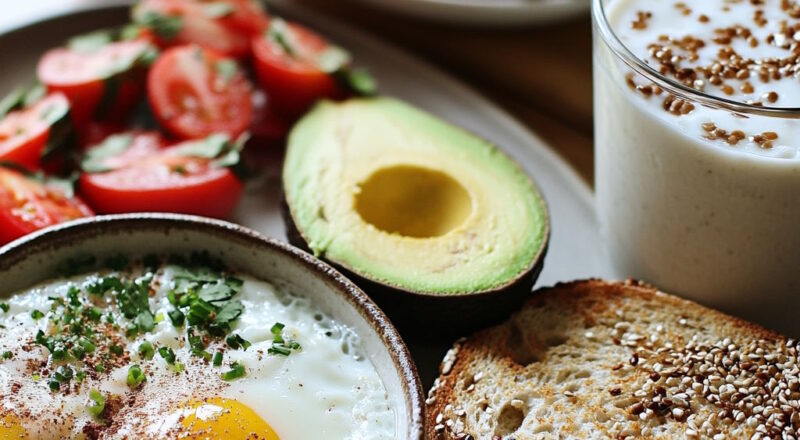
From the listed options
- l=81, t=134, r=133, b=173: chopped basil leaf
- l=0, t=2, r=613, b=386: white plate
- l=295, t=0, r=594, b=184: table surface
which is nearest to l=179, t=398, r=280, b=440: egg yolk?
l=0, t=2, r=613, b=386: white plate

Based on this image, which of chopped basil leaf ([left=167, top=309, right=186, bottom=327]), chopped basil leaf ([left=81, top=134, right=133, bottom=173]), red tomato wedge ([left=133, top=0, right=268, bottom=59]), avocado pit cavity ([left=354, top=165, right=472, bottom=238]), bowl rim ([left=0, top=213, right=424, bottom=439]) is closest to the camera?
bowl rim ([left=0, top=213, right=424, bottom=439])

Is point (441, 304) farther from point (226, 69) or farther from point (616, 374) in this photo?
point (226, 69)

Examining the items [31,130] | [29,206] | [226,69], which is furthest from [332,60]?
[29,206]

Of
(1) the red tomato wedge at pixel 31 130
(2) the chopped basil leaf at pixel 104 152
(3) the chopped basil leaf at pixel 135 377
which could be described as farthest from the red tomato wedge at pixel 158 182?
(3) the chopped basil leaf at pixel 135 377

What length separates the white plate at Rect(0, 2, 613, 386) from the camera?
2.54 meters

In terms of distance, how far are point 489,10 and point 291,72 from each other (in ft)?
2.30

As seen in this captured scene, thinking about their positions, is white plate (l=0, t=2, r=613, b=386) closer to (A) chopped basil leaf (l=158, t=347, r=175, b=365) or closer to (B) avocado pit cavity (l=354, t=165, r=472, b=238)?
(B) avocado pit cavity (l=354, t=165, r=472, b=238)

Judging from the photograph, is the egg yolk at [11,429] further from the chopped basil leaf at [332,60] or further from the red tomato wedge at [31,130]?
the chopped basil leaf at [332,60]

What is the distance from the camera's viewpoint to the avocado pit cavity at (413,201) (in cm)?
233

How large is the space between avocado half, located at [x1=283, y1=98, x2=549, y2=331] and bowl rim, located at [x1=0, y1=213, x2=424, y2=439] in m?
0.09

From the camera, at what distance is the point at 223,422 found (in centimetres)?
178

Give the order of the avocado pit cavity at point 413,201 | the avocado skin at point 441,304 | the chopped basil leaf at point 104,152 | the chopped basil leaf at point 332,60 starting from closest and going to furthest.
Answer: the avocado skin at point 441,304 → the avocado pit cavity at point 413,201 → the chopped basil leaf at point 104,152 → the chopped basil leaf at point 332,60

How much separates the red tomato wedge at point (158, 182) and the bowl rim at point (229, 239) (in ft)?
1.03

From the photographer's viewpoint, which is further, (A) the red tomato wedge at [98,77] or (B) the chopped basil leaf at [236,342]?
(A) the red tomato wedge at [98,77]
